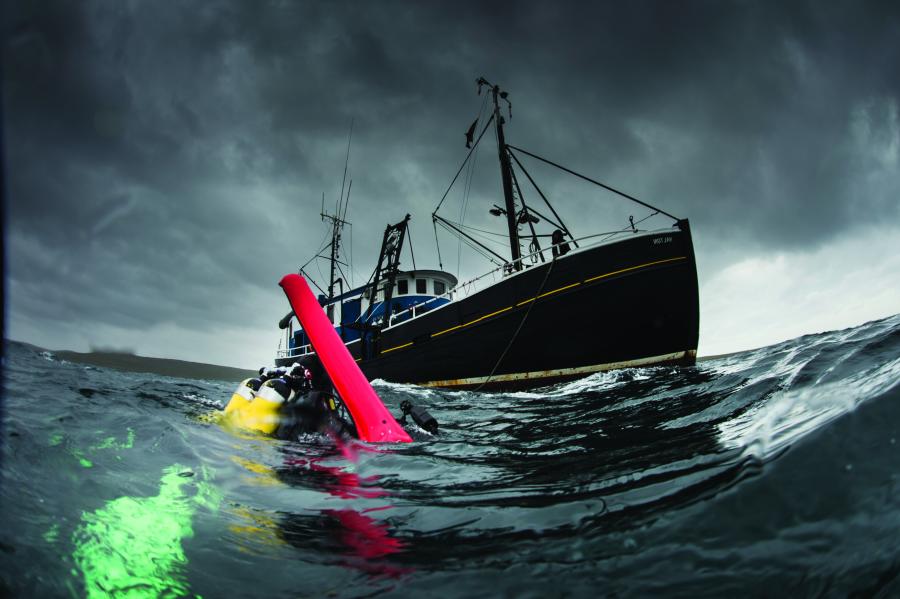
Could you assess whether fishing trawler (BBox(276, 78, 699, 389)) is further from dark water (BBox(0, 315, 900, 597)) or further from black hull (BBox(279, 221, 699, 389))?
dark water (BBox(0, 315, 900, 597))

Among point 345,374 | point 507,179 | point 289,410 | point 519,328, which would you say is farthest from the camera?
point 507,179

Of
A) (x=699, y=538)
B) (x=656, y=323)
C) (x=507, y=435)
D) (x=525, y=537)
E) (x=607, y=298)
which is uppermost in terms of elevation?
(x=607, y=298)

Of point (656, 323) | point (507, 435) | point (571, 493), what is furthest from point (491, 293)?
point (571, 493)

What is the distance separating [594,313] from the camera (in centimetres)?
1106

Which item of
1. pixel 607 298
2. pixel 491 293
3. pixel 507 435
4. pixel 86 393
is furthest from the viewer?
pixel 491 293

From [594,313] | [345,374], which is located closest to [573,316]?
[594,313]

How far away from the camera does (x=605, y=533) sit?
1.64 metres

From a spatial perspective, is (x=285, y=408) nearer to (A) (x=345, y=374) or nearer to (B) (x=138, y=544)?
(A) (x=345, y=374)

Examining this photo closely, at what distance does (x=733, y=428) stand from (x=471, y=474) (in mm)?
1995

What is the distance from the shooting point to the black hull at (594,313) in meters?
10.9

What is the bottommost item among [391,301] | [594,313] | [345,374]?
[345,374]

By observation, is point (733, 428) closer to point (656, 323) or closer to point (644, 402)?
point (644, 402)

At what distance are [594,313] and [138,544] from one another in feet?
35.3

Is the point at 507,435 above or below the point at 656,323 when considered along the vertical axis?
below
